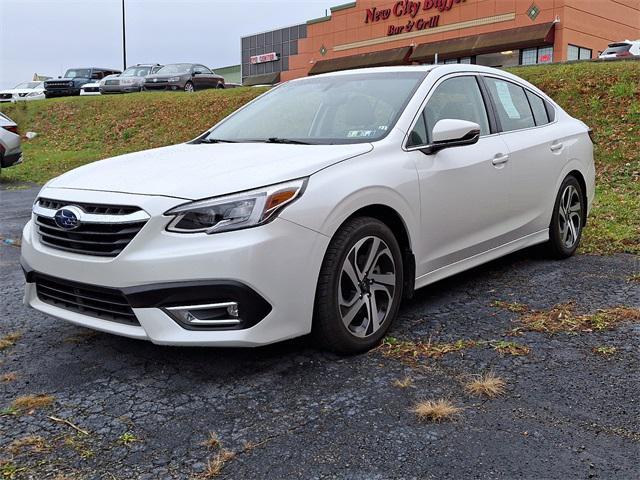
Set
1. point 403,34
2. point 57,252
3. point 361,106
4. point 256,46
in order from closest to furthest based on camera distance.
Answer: point 57,252, point 361,106, point 403,34, point 256,46

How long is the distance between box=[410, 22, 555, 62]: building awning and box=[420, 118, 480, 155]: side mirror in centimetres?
3003

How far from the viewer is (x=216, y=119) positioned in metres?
18.4

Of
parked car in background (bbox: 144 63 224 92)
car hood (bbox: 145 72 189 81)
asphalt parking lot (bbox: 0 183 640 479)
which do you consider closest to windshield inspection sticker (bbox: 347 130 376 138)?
asphalt parking lot (bbox: 0 183 640 479)

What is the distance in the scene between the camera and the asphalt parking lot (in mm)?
2430

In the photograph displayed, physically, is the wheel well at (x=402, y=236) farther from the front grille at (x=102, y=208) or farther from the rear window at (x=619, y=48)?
the rear window at (x=619, y=48)

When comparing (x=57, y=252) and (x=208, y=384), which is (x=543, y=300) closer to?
(x=208, y=384)

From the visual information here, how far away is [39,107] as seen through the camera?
77.8 feet

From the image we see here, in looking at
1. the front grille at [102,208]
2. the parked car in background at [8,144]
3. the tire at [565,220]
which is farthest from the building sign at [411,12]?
the front grille at [102,208]

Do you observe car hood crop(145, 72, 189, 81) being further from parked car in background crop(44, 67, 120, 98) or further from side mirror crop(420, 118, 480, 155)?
side mirror crop(420, 118, 480, 155)

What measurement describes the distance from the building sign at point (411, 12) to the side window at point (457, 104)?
108 feet

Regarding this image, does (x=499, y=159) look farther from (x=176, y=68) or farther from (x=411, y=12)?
(x=411, y=12)

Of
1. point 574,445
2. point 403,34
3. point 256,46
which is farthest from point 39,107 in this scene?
point 256,46

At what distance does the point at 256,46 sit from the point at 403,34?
23.2 m

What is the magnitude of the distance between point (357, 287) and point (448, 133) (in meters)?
1.11
